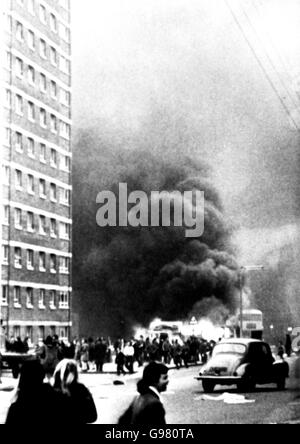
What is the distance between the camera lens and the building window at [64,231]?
1091cm

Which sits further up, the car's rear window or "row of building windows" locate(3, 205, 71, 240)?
"row of building windows" locate(3, 205, 71, 240)

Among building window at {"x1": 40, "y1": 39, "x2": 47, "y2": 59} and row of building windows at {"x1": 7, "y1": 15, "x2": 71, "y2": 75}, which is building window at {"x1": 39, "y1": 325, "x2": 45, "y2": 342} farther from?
building window at {"x1": 40, "y1": 39, "x2": 47, "y2": 59}

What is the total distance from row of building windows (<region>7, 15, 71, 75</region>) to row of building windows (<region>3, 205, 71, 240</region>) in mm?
2103

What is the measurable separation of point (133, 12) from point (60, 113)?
1736 mm

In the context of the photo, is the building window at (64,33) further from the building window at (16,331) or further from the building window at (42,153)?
the building window at (16,331)

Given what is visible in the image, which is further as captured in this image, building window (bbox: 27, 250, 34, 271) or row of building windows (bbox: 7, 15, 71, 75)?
row of building windows (bbox: 7, 15, 71, 75)

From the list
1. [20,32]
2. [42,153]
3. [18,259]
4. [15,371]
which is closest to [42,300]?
[18,259]

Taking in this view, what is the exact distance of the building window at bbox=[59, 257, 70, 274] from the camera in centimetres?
1091

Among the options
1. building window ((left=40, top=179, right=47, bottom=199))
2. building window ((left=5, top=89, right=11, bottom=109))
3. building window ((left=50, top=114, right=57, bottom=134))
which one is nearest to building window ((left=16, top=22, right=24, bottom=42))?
building window ((left=5, top=89, right=11, bottom=109))

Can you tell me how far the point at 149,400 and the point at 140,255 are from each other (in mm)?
5044

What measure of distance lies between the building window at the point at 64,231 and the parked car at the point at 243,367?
264cm

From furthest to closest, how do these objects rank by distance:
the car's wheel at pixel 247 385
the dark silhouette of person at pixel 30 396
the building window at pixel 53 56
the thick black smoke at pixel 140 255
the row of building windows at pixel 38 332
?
1. the building window at pixel 53 56
2. the row of building windows at pixel 38 332
3. the thick black smoke at pixel 140 255
4. the car's wheel at pixel 247 385
5. the dark silhouette of person at pixel 30 396

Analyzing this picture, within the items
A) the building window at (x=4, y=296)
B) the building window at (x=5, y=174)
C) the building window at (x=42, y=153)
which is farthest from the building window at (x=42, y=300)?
the building window at (x=42, y=153)
